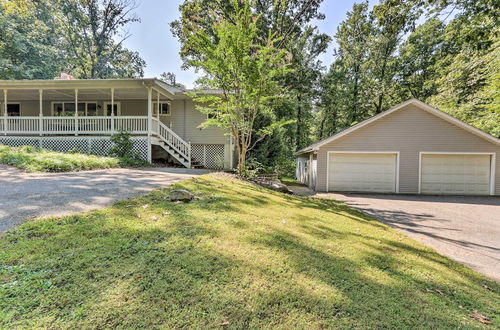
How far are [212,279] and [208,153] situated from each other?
42.4 feet

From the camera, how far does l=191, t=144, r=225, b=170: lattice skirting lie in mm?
14844

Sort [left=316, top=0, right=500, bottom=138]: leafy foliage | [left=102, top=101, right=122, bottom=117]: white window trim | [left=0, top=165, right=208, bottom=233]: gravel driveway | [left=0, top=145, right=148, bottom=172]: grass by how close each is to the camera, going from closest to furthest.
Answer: [left=0, top=165, right=208, bottom=233]: gravel driveway
[left=0, top=145, right=148, bottom=172]: grass
[left=316, top=0, right=500, bottom=138]: leafy foliage
[left=102, top=101, right=122, bottom=117]: white window trim

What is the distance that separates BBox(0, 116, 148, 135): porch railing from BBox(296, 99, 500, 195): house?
388 inches

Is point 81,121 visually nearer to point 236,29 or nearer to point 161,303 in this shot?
point 236,29

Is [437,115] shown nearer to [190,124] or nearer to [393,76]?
[190,124]

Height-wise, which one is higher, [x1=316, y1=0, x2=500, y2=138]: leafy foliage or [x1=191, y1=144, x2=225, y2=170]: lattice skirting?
[x1=316, y1=0, x2=500, y2=138]: leafy foliage

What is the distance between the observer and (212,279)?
2307 millimetres

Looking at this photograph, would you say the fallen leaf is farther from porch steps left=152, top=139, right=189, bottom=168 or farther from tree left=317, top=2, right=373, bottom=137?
tree left=317, top=2, right=373, bottom=137

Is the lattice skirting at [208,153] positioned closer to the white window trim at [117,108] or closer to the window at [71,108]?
the white window trim at [117,108]

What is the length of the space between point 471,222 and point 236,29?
961 centimetres

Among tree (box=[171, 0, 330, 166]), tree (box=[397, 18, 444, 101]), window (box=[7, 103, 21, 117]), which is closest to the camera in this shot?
window (box=[7, 103, 21, 117])

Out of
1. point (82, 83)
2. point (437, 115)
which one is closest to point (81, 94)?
point (82, 83)

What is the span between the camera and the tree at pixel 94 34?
24.4 metres

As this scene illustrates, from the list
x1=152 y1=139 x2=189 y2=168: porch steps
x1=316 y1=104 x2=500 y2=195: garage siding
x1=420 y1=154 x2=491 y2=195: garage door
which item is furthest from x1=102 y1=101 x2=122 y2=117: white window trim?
x1=420 y1=154 x2=491 y2=195: garage door
